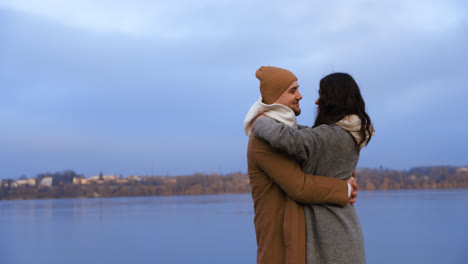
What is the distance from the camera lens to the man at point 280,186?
6.05ft

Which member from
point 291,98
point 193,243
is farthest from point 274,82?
point 193,243

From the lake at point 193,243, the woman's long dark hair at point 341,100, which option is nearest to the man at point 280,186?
the woman's long dark hair at point 341,100

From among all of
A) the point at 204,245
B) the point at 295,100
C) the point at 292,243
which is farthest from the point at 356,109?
the point at 204,245

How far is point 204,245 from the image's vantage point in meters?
13.5

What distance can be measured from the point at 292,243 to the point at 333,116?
1.78 ft

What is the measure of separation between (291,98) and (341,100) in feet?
0.69

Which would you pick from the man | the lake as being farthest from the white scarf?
the lake

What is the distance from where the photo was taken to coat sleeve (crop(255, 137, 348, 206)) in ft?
6.02

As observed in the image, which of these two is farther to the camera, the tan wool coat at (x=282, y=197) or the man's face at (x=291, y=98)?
the man's face at (x=291, y=98)

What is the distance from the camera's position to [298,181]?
183 cm

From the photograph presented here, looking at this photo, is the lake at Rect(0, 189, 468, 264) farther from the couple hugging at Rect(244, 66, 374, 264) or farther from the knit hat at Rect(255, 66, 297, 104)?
the knit hat at Rect(255, 66, 297, 104)

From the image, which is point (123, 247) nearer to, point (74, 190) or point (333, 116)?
point (333, 116)

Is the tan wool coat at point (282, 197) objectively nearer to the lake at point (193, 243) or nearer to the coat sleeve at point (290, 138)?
the coat sleeve at point (290, 138)

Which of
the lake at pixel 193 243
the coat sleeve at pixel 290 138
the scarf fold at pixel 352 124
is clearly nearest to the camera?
the coat sleeve at pixel 290 138
